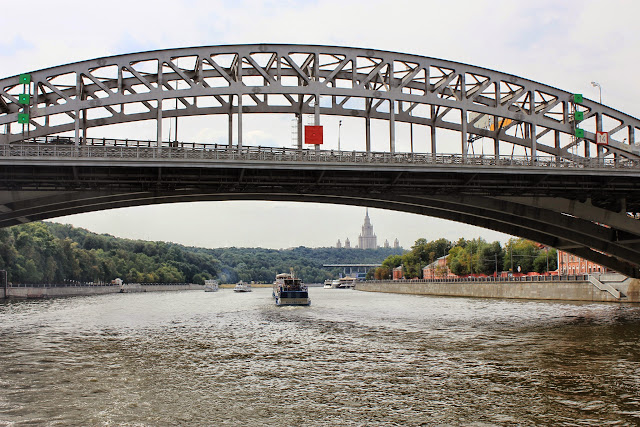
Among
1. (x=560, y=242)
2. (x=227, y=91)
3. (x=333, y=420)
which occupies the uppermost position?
(x=227, y=91)

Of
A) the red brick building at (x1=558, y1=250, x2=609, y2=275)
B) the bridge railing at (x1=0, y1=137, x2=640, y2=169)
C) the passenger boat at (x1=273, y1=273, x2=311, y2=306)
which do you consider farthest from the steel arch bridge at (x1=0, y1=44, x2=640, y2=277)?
the red brick building at (x1=558, y1=250, x2=609, y2=275)

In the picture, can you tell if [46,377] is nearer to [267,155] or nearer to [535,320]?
[267,155]

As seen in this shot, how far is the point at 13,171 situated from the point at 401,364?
2679cm

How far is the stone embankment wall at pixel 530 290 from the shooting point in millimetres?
72750

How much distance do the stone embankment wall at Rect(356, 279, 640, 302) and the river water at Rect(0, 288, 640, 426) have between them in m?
36.4

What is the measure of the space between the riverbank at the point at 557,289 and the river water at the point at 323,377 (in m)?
34.7

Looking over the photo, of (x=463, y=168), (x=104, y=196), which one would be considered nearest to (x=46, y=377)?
(x=104, y=196)

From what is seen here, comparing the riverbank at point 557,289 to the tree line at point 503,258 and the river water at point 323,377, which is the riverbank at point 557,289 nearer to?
the tree line at point 503,258

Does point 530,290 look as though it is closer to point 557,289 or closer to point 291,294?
point 557,289

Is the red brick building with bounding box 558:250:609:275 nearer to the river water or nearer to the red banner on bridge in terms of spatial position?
the red banner on bridge

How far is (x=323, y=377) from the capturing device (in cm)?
2227

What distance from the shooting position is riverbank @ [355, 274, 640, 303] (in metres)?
70.6

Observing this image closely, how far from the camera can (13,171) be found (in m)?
40.0

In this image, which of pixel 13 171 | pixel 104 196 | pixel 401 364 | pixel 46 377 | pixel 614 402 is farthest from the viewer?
pixel 104 196
